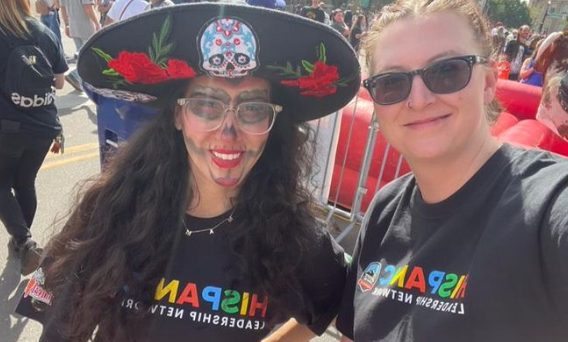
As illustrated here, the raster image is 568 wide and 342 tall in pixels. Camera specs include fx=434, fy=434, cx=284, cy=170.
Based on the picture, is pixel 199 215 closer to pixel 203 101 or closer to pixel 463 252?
pixel 203 101

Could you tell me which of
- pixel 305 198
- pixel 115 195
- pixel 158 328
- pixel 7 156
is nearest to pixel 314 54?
pixel 305 198

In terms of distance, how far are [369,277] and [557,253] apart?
1.71ft

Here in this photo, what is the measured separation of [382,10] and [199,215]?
0.90 meters

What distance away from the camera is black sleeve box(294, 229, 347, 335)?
151 cm

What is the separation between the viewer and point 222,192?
59.3 inches

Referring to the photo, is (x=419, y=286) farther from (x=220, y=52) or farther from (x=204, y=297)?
(x=220, y=52)

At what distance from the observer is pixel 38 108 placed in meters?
2.96

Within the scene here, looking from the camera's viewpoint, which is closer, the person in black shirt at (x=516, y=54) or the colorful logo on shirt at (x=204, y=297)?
the colorful logo on shirt at (x=204, y=297)

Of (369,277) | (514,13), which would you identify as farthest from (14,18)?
(514,13)

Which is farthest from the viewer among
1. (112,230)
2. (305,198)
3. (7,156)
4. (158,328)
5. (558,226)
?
(7,156)

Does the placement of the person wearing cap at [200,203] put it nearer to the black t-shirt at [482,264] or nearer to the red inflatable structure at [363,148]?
the black t-shirt at [482,264]

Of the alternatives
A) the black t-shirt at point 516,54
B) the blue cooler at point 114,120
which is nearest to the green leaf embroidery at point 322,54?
the blue cooler at point 114,120

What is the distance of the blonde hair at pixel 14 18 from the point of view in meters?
2.68

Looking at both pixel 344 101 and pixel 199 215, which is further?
pixel 344 101
